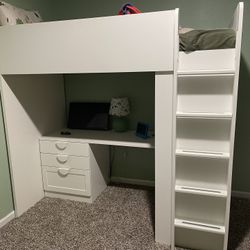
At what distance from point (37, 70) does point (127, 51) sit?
0.78 meters

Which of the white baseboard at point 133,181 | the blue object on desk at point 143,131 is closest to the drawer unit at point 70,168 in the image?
the white baseboard at point 133,181

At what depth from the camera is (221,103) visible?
5.37ft

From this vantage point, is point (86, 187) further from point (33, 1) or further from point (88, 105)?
point (33, 1)

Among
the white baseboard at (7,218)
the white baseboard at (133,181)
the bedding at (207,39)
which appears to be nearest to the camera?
the bedding at (207,39)

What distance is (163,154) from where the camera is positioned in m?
1.79

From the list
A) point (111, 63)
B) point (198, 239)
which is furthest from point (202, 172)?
point (111, 63)

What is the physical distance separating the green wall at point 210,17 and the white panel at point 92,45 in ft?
2.84

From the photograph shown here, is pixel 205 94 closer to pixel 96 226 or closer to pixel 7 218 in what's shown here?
pixel 96 226

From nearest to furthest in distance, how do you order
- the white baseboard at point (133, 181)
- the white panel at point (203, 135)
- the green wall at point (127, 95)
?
1. the white panel at point (203, 135)
2. the green wall at point (127, 95)
3. the white baseboard at point (133, 181)

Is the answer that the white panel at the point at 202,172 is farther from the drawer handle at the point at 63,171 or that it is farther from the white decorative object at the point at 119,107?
the drawer handle at the point at 63,171

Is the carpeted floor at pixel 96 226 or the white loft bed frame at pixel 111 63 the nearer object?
the white loft bed frame at pixel 111 63

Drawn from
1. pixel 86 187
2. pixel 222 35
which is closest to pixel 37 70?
pixel 86 187

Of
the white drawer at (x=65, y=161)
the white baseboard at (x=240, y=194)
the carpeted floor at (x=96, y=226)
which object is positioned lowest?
the carpeted floor at (x=96, y=226)

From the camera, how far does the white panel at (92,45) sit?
64.4 inches
